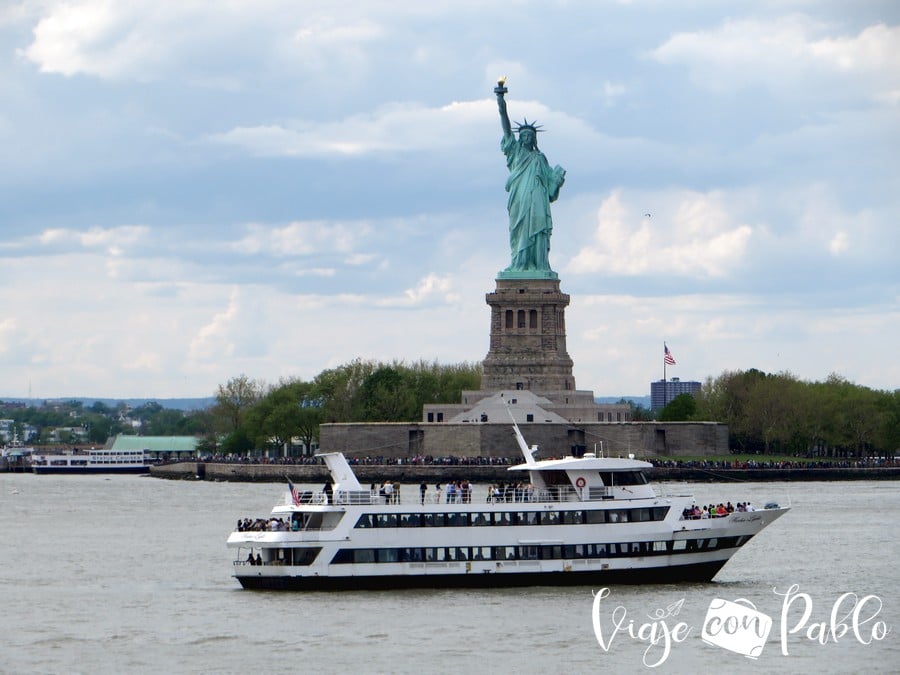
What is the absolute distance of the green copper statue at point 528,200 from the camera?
442 feet

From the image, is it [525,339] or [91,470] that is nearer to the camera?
[525,339]

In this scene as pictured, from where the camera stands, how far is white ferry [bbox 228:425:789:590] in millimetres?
53188

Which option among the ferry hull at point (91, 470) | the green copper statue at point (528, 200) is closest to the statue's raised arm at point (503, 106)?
the green copper statue at point (528, 200)

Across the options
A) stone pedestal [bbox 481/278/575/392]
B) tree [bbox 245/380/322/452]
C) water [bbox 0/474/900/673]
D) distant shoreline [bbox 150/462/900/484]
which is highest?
stone pedestal [bbox 481/278/575/392]

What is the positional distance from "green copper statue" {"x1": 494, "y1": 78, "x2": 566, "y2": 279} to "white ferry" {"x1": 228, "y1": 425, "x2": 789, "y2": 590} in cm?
8071

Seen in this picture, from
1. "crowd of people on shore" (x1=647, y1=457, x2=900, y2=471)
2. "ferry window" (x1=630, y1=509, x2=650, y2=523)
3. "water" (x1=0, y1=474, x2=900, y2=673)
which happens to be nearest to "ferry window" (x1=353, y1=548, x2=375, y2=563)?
"water" (x1=0, y1=474, x2=900, y2=673)

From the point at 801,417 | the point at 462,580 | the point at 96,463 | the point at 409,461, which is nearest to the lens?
the point at 462,580

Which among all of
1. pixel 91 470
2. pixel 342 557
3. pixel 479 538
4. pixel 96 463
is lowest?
pixel 342 557

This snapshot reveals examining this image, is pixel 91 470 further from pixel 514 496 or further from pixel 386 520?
pixel 386 520

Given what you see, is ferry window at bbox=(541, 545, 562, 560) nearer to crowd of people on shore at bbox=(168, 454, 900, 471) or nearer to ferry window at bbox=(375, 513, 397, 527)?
ferry window at bbox=(375, 513, 397, 527)

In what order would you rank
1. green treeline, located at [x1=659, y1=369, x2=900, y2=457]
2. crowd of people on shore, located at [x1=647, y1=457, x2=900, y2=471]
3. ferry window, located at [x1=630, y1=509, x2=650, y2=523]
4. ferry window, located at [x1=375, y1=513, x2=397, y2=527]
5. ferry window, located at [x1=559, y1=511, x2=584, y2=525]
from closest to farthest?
ferry window, located at [x1=375, y1=513, x2=397, y2=527] → ferry window, located at [x1=559, y1=511, x2=584, y2=525] → ferry window, located at [x1=630, y1=509, x2=650, y2=523] → crowd of people on shore, located at [x1=647, y1=457, x2=900, y2=471] → green treeline, located at [x1=659, y1=369, x2=900, y2=457]

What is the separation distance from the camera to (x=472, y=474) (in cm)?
12038

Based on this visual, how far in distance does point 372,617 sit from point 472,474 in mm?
71348

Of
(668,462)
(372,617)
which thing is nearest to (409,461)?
(668,462)
